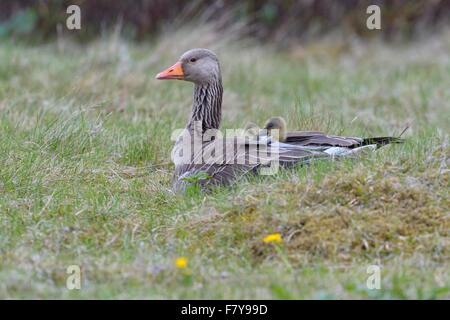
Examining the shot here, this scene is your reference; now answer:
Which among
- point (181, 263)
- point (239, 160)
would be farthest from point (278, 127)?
point (181, 263)

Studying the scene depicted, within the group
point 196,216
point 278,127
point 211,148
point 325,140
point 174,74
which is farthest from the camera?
point 174,74

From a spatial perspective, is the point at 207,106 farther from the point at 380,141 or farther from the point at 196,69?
the point at 380,141

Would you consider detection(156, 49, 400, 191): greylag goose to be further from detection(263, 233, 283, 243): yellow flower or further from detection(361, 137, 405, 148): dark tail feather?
A: detection(263, 233, 283, 243): yellow flower

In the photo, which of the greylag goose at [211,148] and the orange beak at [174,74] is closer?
the greylag goose at [211,148]

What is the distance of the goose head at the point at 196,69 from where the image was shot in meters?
6.92

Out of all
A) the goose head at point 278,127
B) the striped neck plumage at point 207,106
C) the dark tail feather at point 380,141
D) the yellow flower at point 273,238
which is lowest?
the yellow flower at point 273,238

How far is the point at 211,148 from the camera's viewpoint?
6.37 meters

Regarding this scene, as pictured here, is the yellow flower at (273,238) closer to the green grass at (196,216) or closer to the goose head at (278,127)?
the green grass at (196,216)

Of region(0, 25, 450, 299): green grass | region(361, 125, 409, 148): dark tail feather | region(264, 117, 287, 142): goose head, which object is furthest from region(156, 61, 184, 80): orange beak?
region(361, 125, 409, 148): dark tail feather

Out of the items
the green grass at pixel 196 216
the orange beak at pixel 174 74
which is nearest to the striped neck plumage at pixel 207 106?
the orange beak at pixel 174 74

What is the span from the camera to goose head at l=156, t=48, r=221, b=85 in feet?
22.7

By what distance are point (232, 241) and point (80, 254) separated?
92 cm

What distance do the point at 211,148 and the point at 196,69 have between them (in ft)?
2.88
